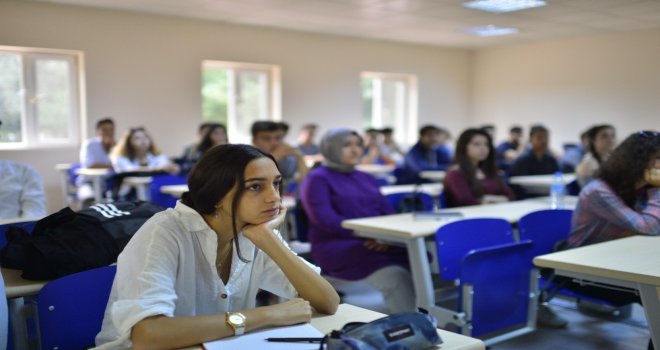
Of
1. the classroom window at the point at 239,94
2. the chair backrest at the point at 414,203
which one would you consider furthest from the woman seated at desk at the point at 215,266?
the classroom window at the point at 239,94

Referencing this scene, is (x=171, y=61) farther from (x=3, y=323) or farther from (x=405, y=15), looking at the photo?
(x=3, y=323)

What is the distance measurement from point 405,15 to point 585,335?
207 inches

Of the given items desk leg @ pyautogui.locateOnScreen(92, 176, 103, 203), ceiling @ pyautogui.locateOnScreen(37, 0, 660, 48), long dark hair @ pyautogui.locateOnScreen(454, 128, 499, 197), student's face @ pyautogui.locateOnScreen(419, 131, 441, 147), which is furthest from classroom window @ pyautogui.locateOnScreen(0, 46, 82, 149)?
long dark hair @ pyautogui.locateOnScreen(454, 128, 499, 197)

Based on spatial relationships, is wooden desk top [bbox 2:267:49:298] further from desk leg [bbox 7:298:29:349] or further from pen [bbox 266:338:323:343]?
pen [bbox 266:338:323:343]

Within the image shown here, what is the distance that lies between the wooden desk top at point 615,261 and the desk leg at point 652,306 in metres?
0.06

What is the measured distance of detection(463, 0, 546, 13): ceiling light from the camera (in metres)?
6.95

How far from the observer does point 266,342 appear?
1452 mm

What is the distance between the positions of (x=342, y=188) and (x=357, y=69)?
6.50 metres

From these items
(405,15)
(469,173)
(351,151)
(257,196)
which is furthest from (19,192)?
(405,15)

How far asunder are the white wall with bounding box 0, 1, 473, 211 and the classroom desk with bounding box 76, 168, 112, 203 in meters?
0.46

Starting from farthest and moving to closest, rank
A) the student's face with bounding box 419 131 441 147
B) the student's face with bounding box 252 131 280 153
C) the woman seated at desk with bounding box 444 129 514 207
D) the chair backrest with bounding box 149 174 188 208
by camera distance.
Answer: the student's face with bounding box 419 131 441 147
the student's face with bounding box 252 131 280 153
the chair backrest with bounding box 149 174 188 208
the woman seated at desk with bounding box 444 129 514 207

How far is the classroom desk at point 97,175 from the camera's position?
21.3ft

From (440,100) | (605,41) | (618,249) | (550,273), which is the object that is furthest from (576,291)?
(440,100)

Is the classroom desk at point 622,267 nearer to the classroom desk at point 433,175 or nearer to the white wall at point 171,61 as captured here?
the classroom desk at point 433,175
